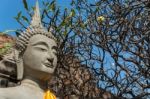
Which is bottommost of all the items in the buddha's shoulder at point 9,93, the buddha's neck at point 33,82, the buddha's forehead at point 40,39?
the buddha's shoulder at point 9,93

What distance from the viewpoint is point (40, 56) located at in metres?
4.61

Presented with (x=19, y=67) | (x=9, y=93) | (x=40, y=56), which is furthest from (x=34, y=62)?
(x=9, y=93)

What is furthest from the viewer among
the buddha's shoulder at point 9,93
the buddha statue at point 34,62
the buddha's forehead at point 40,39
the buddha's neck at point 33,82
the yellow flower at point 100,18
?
the yellow flower at point 100,18

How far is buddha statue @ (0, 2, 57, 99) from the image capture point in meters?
4.51

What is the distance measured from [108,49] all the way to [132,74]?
62 cm

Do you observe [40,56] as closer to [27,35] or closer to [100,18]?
[27,35]

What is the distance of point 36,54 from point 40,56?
53 millimetres

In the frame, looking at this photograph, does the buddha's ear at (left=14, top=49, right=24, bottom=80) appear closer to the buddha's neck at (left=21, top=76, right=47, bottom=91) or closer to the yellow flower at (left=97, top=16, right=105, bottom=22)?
the buddha's neck at (left=21, top=76, right=47, bottom=91)

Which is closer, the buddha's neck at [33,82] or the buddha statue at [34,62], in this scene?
the buddha statue at [34,62]

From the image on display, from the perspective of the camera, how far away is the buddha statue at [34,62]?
14.8 feet

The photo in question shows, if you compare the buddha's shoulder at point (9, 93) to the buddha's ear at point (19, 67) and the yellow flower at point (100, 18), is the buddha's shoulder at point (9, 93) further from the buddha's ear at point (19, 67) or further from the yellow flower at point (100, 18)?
the yellow flower at point (100, 18)

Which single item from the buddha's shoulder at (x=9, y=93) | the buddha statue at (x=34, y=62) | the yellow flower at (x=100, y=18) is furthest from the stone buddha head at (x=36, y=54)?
the yellow flower at (x=100, y=18)

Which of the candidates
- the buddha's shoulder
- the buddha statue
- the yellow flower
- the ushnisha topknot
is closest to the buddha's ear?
the buddha statue

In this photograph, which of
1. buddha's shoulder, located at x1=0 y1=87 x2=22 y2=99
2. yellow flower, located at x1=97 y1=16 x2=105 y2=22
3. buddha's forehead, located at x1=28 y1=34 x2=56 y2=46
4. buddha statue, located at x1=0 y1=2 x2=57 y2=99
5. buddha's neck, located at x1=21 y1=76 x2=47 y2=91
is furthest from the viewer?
yellow flower, located at x1=97 y1=16 x2=105 y2=22
